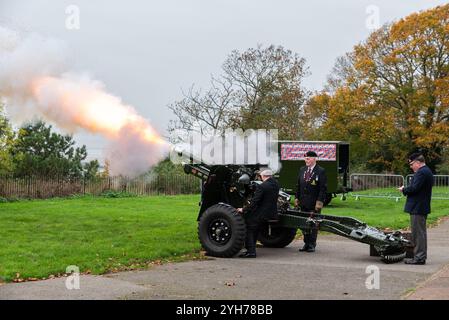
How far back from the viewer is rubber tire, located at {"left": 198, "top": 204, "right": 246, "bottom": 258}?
10891mm

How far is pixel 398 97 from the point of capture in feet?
132

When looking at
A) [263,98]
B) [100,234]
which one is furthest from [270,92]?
[100,234]

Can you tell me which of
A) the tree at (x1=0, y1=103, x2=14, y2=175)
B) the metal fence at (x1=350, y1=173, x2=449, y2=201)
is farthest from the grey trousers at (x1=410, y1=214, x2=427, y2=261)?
the tree at (x1=0, y1=103, x2=14, y2=175)

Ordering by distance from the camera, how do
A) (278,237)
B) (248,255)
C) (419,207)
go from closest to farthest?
(419,207) < (248,255) < (278,237)

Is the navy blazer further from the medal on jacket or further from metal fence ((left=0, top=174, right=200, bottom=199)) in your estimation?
metal fence ((left=0, top=174, right=200, bottom=199))

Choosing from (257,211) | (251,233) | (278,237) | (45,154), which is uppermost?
(45,154)

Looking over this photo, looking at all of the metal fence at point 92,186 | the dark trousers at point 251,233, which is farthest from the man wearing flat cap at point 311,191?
the metal fence at point 92,186

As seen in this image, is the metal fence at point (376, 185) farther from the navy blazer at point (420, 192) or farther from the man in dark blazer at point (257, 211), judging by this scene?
the navy blazer at point (420, 192)

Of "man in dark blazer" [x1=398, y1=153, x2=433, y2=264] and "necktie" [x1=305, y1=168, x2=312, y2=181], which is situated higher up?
"necktie" [x1=305, y1=168, x2=312, y2=181]

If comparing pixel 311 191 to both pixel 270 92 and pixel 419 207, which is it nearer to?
pixel 419 207

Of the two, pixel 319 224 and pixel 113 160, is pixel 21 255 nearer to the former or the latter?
pixel 113 160

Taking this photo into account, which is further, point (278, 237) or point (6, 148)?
point (6, 148)

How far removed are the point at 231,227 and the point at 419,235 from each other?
3087 millimetres

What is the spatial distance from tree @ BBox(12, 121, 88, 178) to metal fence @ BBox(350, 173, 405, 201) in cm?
1205
